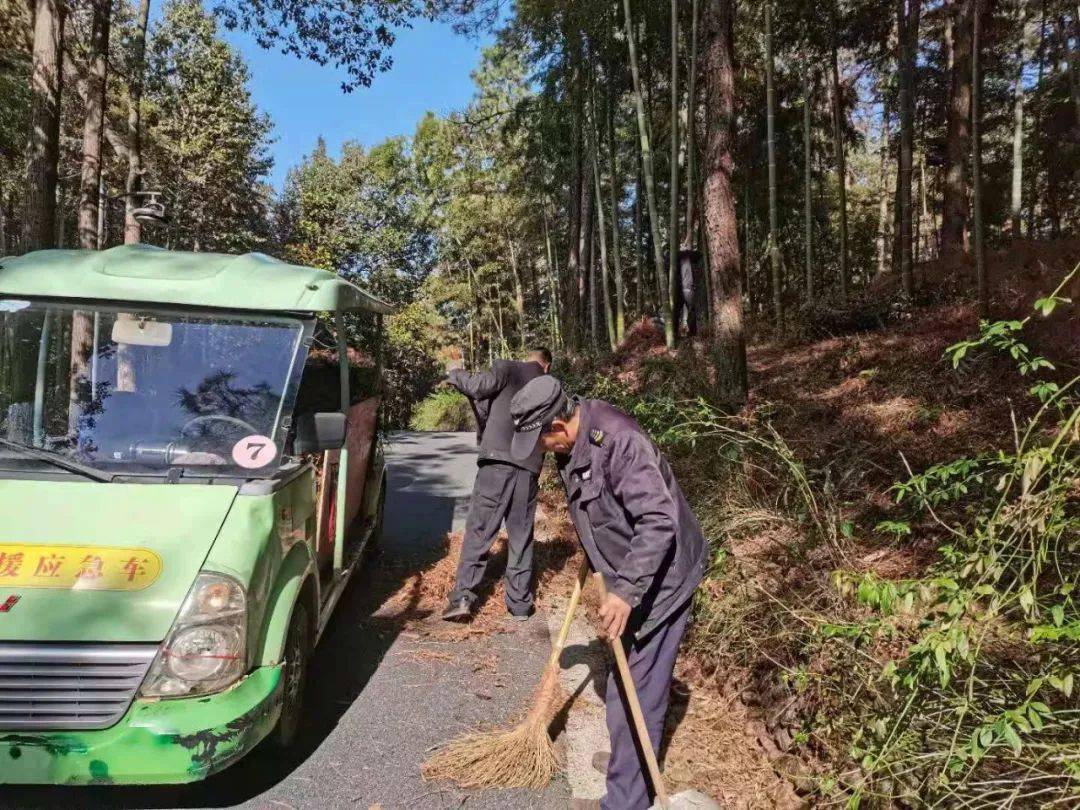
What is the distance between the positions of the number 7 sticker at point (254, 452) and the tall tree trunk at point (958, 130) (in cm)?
1247

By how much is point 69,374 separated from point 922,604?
4.01 meters

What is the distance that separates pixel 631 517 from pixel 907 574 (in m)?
1.79

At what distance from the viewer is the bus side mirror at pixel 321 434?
3258 millimetres

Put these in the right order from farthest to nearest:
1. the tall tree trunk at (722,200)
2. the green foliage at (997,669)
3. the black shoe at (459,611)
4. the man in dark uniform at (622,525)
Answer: the tall tree trunk at (722,200) < the black shoe at (459,611) < the man in dark uniform at (622,525) < the green foliage at (997,669)

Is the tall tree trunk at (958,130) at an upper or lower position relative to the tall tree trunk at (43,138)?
upper

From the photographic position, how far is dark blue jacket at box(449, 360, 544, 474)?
16.2 feet

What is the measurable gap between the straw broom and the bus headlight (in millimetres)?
1073

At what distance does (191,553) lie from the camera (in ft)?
8.49

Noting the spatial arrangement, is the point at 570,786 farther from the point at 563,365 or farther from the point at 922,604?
→ the point at 563,365

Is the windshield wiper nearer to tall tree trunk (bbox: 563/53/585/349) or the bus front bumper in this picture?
the bus front bumper

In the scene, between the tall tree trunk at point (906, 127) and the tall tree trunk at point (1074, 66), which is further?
the tall tree trunk at point (1074, 66)

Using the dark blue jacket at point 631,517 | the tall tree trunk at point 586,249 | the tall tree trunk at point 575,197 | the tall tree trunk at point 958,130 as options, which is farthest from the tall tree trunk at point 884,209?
the dark blue jacket at point 631,517

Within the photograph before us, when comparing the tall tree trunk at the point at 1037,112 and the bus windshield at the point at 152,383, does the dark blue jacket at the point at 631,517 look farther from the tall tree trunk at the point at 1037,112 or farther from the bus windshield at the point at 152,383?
the tall tree trunk at the point at 1037,112

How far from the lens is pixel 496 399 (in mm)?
5070
